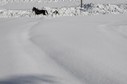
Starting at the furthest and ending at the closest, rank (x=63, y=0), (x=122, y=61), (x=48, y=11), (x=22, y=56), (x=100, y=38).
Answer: (x=63, y=0)
(x=48, y=11)
(x=100, y=38)
(x=22, y=56)
(x=122, y=61)

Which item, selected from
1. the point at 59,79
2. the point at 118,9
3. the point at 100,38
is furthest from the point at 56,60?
the point at 118,9

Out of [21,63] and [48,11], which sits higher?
[21,63]

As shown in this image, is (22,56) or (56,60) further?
(22,56)

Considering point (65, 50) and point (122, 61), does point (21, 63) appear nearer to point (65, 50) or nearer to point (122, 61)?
point (65, 50)

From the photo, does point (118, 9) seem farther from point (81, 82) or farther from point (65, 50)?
point (81, 82)

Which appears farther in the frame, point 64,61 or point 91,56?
point 91,56

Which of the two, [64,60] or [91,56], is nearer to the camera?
[64,60]

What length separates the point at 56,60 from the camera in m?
4.08

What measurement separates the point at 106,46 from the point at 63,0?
30605 millimetres

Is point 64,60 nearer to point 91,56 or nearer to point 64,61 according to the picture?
point 64,61

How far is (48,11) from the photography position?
19.7m

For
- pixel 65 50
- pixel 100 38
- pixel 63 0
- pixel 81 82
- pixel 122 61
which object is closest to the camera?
pixel 81 82

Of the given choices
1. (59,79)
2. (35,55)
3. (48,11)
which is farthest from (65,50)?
(48,11)

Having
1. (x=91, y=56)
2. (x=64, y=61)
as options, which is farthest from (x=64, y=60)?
(x=91, y=56)
